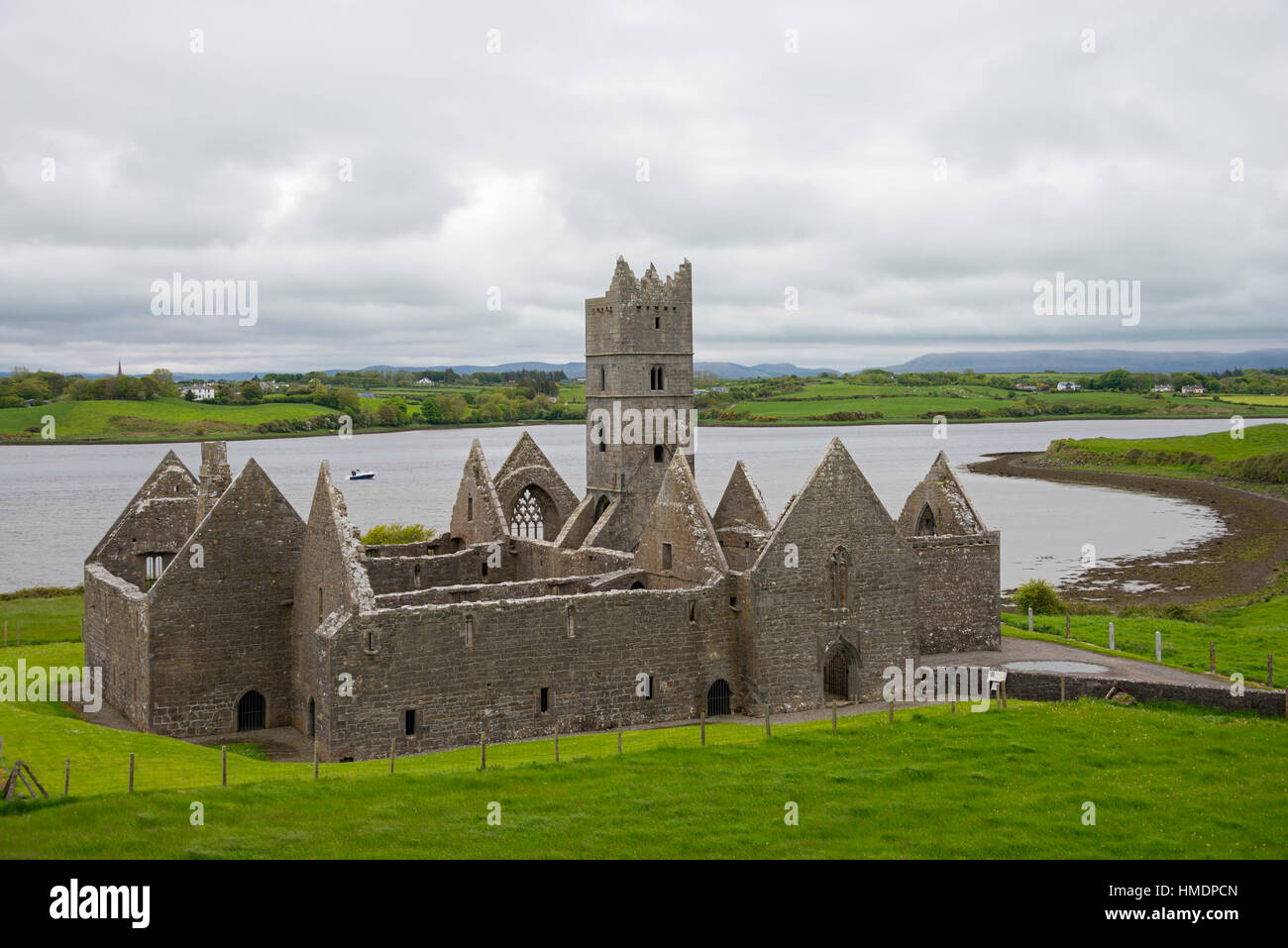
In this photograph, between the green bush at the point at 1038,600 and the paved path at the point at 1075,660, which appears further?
the green bush at the point at 1038,600

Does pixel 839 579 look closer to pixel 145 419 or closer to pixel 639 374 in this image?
pixel 639 374

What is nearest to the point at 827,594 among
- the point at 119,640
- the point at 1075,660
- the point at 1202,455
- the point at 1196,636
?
the point at 1075,660

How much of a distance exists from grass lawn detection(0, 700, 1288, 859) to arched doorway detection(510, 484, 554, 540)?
620 inches

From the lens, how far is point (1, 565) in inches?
3044

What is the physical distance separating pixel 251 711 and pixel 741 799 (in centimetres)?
1450

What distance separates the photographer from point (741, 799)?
20781 mm

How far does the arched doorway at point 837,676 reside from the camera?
31594mm

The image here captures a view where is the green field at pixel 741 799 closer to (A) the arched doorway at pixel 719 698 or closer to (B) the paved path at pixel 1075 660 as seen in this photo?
(A) the arched doorway at pixel 719 698

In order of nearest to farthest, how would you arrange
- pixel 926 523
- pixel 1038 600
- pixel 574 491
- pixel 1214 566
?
pixel 926 523, pixel 1038 600, pixel 574 491, pixel 1214 566

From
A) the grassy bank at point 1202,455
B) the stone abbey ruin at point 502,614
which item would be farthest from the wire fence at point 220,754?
the grassy bank at point 1202,455

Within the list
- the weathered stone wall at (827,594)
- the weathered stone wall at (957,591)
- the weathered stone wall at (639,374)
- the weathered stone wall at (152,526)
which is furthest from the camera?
the weathered stone wall at (639,374)

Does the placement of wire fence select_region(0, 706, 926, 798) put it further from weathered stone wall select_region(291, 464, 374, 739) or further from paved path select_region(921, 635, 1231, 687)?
paved path select_region(921, 635, 1231, 687)

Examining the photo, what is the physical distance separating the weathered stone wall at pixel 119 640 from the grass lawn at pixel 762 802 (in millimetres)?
2748

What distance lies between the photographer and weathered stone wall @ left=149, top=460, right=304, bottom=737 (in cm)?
2858
